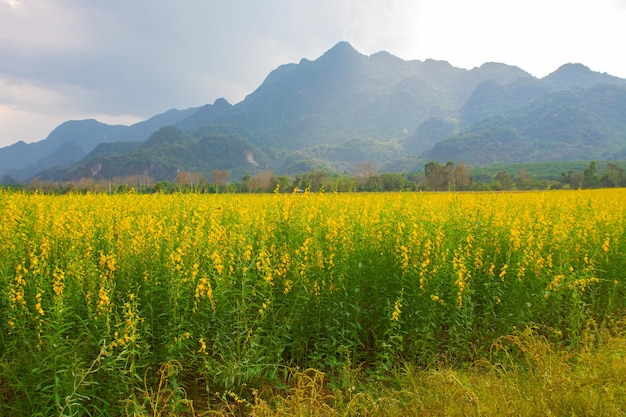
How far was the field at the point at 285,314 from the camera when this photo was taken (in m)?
3.40

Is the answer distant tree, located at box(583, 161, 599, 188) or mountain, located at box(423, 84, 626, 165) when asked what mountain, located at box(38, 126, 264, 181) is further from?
distant tree, located at box(583, 161, 599, 188)

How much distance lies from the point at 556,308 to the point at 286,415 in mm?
4384

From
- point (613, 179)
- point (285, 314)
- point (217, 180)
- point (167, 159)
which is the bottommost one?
point (285, 314)

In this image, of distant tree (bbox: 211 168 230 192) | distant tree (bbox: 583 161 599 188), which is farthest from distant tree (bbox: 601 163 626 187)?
distant tree (bbox: 211 168 230 192)

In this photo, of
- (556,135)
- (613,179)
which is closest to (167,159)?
(613,179)

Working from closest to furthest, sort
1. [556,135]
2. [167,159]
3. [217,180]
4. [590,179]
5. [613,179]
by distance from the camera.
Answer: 1. [217,180]
2. [613,179]
3. [590,179]
4. [167,159]
5. [556,135]

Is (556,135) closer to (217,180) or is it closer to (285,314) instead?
(217,180)

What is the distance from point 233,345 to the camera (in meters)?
3.77

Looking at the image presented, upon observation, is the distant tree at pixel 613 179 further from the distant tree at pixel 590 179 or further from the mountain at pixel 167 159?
the mountain at pixel 167 159

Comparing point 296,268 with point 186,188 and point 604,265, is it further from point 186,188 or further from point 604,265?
point 604,265

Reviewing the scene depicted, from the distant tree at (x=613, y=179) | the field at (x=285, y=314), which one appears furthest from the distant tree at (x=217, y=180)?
the distant tree at (x=613, y=179)

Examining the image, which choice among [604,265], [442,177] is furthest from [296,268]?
[442,177]

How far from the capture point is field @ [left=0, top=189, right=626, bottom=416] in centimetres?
340

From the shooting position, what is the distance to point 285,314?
4.65 metres
